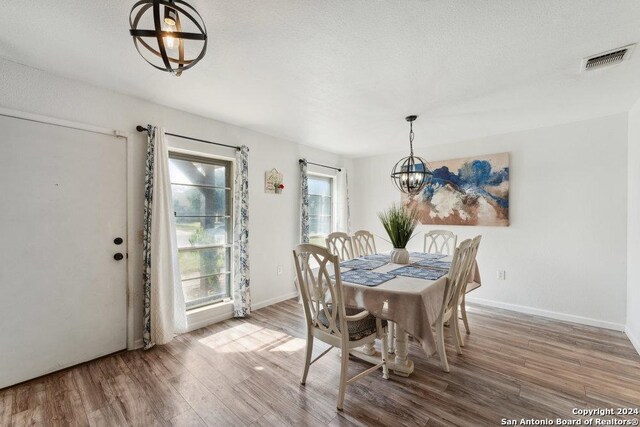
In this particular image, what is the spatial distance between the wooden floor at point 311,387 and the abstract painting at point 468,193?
167cm

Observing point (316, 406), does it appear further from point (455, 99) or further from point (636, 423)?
point (455, 99)

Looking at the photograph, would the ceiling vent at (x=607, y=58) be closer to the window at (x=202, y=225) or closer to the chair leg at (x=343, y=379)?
the chair leg at (x=343, y=379)

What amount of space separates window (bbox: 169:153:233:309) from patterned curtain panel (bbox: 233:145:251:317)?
0.12 meters

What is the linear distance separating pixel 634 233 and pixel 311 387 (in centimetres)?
353

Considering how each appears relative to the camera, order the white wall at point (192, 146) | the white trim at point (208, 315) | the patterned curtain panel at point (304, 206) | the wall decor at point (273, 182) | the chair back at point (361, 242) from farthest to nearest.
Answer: the patterned curtain panel at point (304, 206) → the wall decor at point (273, 182) → the chair back at point (361, 242) → the white trim at point (208, 315) → the white wall at point (192, 146)

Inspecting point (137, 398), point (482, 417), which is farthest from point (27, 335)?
point (482, 417)

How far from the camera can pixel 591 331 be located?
3.04m

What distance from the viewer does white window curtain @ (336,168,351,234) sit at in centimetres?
504

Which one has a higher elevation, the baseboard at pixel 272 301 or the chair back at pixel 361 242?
the chair back at pixel 361 242

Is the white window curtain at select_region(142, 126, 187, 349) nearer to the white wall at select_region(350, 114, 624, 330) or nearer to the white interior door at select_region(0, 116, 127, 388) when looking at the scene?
the white interior door at select_region(0, 116, 127, 388)

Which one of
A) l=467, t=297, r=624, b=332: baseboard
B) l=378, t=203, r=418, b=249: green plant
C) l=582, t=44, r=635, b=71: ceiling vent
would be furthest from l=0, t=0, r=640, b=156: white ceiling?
l=467, t=297, r=624, b=332: baseboard

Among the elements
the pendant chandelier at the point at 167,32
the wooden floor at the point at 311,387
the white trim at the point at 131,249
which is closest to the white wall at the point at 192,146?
the white trim at the point at 131,249

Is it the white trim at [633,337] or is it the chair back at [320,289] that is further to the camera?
the white trim at [633,337]

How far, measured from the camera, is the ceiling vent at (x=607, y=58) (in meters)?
1.86
